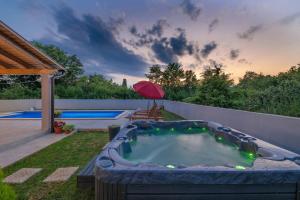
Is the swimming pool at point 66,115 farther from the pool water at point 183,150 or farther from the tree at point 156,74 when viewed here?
the tree at point 156,74

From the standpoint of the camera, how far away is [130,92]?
26219mm

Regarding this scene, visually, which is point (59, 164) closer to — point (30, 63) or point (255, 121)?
point (30, 63)

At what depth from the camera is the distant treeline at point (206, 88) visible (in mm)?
10231

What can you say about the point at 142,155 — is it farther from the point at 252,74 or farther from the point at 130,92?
the point at 252,74

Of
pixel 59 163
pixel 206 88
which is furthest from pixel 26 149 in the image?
pixel 206 88

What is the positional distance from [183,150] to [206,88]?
10.7m

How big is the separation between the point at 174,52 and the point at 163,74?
364 inches

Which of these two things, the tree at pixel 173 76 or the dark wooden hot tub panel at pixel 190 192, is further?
the tree at pixel 173 76

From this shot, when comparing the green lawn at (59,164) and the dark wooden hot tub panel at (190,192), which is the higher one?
the dark wooden hot tub panel at (190,192)

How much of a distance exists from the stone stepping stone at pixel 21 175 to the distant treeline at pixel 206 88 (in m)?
7.68

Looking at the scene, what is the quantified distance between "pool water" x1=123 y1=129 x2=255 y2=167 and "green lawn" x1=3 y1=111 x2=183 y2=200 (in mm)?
1201

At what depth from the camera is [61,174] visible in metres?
4.86

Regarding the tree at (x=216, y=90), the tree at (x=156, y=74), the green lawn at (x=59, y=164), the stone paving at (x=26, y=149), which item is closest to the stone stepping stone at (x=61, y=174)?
the green lawn at (x=59, y=164)

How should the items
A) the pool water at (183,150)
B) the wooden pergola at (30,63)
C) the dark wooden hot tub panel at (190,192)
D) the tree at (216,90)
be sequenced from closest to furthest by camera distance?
the dark wooden hot tub panel at (190,192) → the pool water at (183,150) → the wooden pergola at (30,63) → the tree at (216,90)
